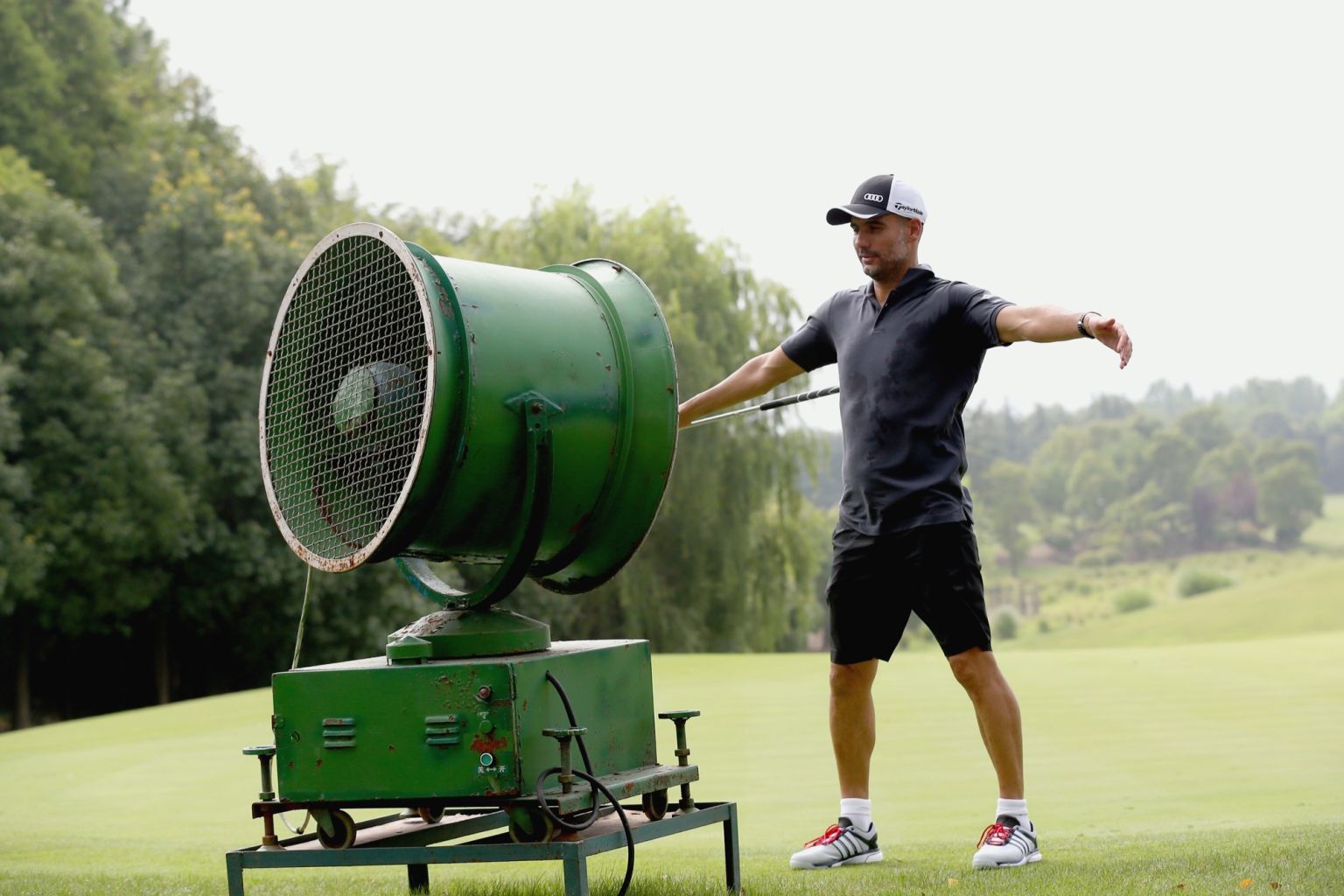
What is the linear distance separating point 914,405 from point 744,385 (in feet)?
2.08

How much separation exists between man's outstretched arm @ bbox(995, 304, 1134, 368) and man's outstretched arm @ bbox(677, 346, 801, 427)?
854 mm

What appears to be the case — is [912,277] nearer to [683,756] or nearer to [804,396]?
[804,396]

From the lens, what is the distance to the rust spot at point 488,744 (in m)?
3.60

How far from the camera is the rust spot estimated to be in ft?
11.8

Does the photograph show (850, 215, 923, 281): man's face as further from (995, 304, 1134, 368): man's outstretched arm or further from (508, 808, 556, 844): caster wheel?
(508, 808, 556, 844): caster wheel

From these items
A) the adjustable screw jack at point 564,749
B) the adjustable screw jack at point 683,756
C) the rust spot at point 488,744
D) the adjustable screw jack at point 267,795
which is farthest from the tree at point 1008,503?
the rust spot at point 488,744

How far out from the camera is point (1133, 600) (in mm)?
76625

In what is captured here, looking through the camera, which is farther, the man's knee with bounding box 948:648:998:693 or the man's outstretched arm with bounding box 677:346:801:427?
the man's outstretched arm with bounding box 677:346:801:427

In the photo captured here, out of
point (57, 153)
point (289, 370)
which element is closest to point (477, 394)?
point (289, 370)

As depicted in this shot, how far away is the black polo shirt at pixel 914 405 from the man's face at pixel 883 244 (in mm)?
88

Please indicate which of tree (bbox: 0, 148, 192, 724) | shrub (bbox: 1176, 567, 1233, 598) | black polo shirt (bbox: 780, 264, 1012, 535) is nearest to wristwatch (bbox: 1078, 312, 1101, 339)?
black polo shirt (bbox: 780, 264, 1012, 535)

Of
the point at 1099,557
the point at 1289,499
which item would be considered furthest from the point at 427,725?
the point at 1289,499

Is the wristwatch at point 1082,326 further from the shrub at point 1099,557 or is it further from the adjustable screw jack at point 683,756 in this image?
the shrub at point 1099,557

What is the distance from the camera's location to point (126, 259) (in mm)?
30000
